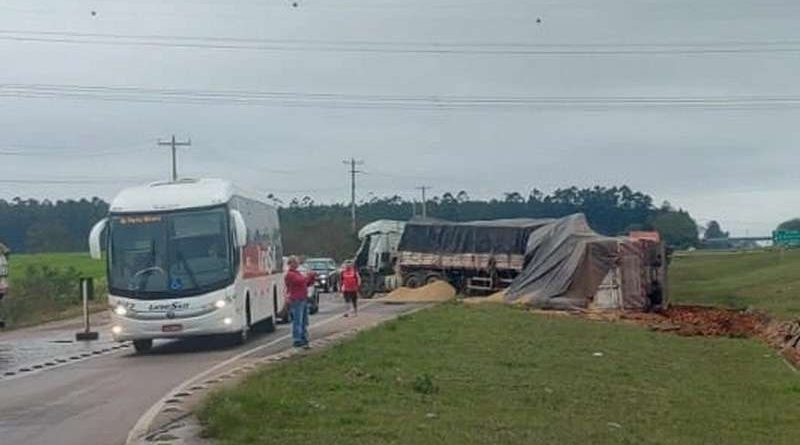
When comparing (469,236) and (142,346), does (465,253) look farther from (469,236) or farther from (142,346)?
(142,346)

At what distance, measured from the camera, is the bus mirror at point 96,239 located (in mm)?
29016

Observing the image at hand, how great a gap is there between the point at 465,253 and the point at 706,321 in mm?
20348

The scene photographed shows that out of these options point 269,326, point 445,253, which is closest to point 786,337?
point 269,326

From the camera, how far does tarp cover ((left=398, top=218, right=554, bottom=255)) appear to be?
59344 millimetres

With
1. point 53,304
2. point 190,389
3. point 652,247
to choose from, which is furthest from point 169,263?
point 53,304

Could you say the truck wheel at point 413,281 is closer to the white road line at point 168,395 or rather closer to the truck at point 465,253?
the truck at point 465,253

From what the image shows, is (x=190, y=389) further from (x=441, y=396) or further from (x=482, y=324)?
(x=482, y=324)

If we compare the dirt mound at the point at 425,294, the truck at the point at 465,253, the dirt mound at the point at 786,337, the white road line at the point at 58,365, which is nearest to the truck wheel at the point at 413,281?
the truck at the point at 465,253

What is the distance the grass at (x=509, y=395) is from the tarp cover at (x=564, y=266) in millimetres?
17255

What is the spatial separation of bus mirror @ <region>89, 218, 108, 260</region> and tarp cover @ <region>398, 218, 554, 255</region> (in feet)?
101

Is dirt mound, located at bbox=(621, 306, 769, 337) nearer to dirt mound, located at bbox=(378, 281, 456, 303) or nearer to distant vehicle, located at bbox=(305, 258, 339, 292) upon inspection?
dirt mound, located at bbox=(378, 281, 456, 303)

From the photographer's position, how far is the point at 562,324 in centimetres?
3856

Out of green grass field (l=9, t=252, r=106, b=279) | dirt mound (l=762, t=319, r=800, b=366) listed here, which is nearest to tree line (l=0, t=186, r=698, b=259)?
green grass field (l=9, t=252, r=106, b=279)

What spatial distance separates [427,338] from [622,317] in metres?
15.5
